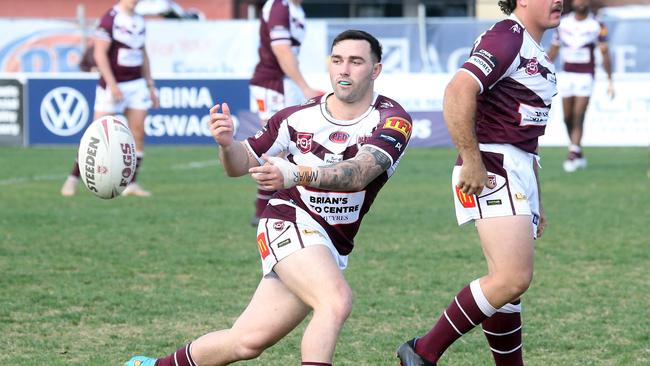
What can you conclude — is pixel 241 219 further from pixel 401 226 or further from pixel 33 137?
pixel 33 137

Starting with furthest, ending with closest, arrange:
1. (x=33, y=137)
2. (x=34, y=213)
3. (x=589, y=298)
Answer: (x=33, y=137) < (x=34, y=213) < (x=589, y=298)

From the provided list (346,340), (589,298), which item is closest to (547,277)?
(589,298)

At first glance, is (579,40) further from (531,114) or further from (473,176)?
(473,176)

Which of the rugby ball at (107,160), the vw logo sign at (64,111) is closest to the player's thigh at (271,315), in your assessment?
the rugby ball at (107,160)

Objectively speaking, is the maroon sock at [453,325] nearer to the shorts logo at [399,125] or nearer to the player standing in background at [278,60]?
the shorts logo at [399,125]

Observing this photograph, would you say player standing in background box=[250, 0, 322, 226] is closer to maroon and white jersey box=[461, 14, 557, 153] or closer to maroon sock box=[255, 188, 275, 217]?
maroon sock box=[255, 188, 275, 217]

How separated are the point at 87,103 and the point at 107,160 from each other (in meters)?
16.5

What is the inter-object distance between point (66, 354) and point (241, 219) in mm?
5666

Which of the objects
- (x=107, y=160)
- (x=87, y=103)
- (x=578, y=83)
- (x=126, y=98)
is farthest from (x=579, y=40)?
(x=107, y=160)

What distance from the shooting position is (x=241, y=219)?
12.1 metres

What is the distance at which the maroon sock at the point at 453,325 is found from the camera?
5707mm

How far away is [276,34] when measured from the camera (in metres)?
11.3

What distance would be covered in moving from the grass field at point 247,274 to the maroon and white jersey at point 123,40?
4.72 feet

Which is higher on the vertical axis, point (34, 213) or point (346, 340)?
point (346, 340)
